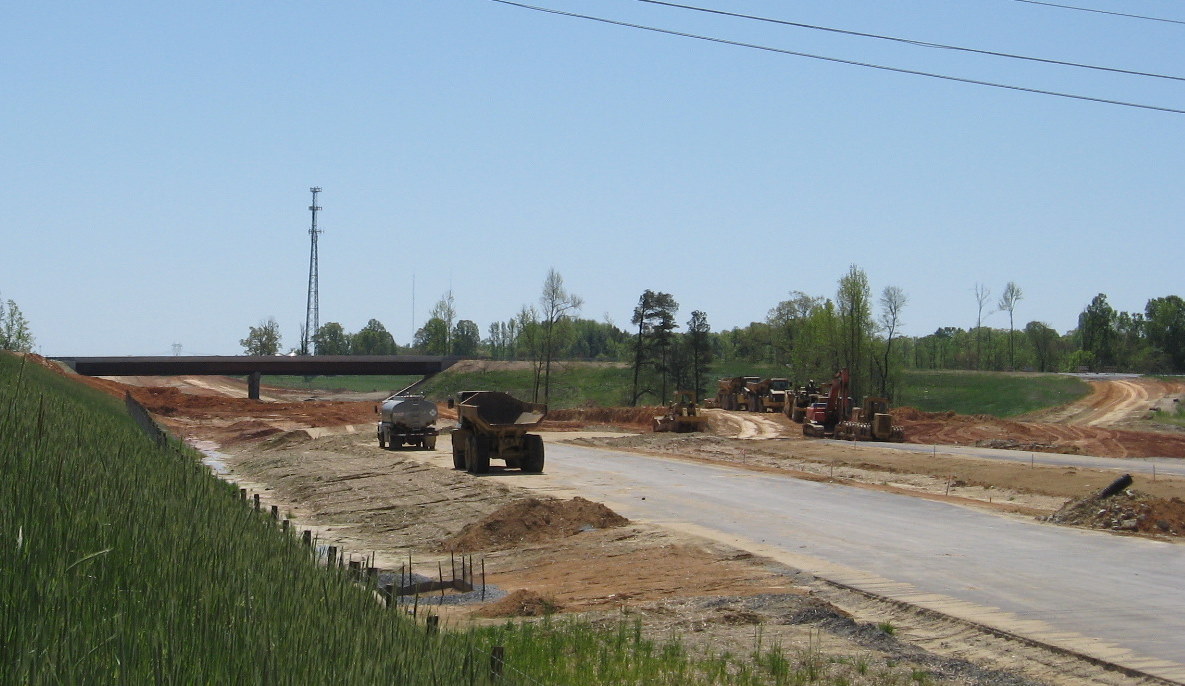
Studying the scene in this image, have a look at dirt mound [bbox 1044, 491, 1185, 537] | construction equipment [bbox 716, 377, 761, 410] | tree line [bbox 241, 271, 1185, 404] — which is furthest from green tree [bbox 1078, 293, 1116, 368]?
dirt mound [bbox 1044, 491, 1185, 537]

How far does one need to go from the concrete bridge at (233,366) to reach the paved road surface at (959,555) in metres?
78.8

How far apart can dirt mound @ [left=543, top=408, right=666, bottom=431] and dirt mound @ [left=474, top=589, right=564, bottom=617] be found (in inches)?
2358

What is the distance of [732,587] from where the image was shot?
17.2m

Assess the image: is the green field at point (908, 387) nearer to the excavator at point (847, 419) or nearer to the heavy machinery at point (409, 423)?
the excavator at point (847, 419)

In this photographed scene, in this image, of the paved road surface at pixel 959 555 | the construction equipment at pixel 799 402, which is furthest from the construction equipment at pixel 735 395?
the paved road surface at pixel 959 555

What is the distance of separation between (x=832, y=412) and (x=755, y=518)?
39.3 metres

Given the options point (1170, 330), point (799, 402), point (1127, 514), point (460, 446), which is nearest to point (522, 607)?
point (1127, 514)

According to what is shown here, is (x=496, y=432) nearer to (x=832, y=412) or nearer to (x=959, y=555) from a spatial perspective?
(x=959, y=555)

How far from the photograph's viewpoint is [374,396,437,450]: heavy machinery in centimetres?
5134

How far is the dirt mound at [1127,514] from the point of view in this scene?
24.4 meters

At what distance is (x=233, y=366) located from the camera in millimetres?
108812

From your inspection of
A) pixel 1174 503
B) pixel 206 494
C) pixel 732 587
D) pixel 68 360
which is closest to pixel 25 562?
pixel 206 494

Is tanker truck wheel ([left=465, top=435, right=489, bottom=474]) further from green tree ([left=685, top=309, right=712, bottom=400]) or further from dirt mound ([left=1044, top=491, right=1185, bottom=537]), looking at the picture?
green tree ([left=685, top=309, right=712, bottom=400])

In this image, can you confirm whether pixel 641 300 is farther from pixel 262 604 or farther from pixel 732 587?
pixel 262 604
